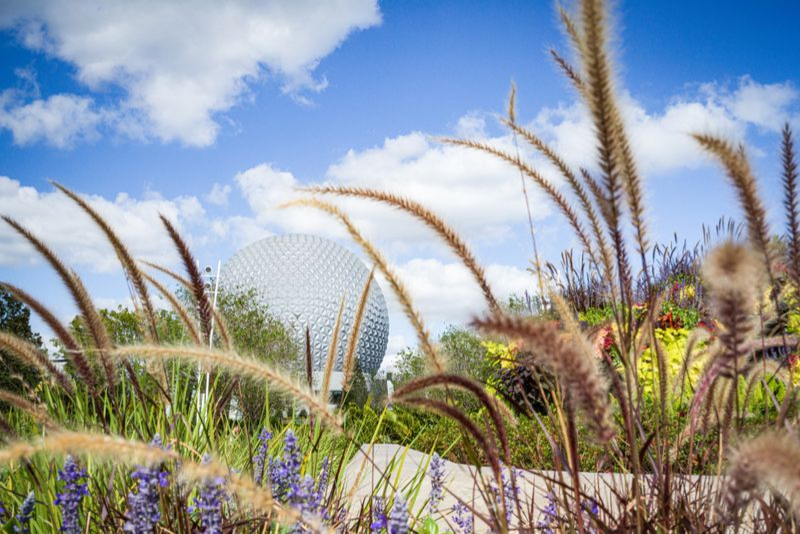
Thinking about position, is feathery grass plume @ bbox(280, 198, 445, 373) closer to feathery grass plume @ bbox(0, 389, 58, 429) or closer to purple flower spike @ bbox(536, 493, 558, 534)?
purple flower spike @ bbox(536, 493, 558, 534)

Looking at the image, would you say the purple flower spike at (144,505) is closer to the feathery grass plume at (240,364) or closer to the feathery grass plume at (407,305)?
the feathery grass plume at (240,364)

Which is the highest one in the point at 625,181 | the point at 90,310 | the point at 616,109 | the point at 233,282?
the point at 233,282

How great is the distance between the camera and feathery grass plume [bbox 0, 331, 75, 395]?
6.48 feet

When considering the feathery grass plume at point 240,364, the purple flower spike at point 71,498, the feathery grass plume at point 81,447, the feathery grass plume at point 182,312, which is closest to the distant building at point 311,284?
the feathery grass plume at point 182,312

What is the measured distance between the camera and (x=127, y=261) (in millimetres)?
2064

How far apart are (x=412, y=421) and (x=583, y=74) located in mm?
8085

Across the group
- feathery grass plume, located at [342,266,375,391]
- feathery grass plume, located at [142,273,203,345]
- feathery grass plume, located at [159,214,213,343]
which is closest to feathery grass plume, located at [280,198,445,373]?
feathery grass plume, located at [342,266,375,391]

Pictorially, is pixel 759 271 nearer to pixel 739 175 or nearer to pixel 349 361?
pixel 739 175

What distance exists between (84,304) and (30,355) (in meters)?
0.28

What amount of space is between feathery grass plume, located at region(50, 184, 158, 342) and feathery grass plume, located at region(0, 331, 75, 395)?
0.31 metres

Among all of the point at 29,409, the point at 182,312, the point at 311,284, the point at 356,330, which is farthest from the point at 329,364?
the point at 311,284

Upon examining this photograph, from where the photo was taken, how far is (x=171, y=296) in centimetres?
239

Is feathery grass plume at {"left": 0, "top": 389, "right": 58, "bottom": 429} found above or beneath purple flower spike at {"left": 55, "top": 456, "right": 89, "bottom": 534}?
above

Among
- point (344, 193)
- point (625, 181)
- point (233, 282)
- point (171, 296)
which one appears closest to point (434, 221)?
point (344, 193)
